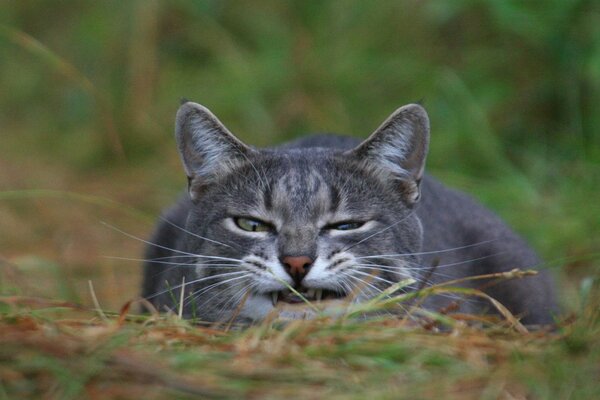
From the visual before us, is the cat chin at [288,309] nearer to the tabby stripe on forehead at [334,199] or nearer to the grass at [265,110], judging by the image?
the grass at [265,110]

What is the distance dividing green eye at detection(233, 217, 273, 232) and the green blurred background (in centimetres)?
173

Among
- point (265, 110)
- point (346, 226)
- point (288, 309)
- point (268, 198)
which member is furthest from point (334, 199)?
point (265, 110)

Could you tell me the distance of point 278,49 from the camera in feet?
23.3

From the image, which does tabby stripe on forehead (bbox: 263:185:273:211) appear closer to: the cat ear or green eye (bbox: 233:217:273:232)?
green eye (bbox: 233:217:273:232)

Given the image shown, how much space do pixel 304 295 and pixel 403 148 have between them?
0.75 meters

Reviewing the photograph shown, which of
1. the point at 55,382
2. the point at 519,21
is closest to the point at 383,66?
the point at 519,21

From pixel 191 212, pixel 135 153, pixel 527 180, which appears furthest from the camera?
pixel 135 153

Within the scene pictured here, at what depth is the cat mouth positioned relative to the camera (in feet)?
10.9

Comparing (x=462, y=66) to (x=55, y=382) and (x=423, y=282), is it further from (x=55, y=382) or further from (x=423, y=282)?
(x=55, y=382)

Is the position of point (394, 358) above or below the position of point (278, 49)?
below

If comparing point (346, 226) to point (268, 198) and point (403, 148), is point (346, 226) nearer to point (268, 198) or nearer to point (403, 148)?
point (268, 198)

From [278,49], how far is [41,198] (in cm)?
194

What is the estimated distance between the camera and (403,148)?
3.72 metres

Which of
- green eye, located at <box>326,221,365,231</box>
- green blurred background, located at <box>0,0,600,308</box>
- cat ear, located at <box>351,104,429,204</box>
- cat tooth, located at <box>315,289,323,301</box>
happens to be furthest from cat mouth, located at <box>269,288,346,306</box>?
green blurred background, located at <box>0,0,600,308</box>
